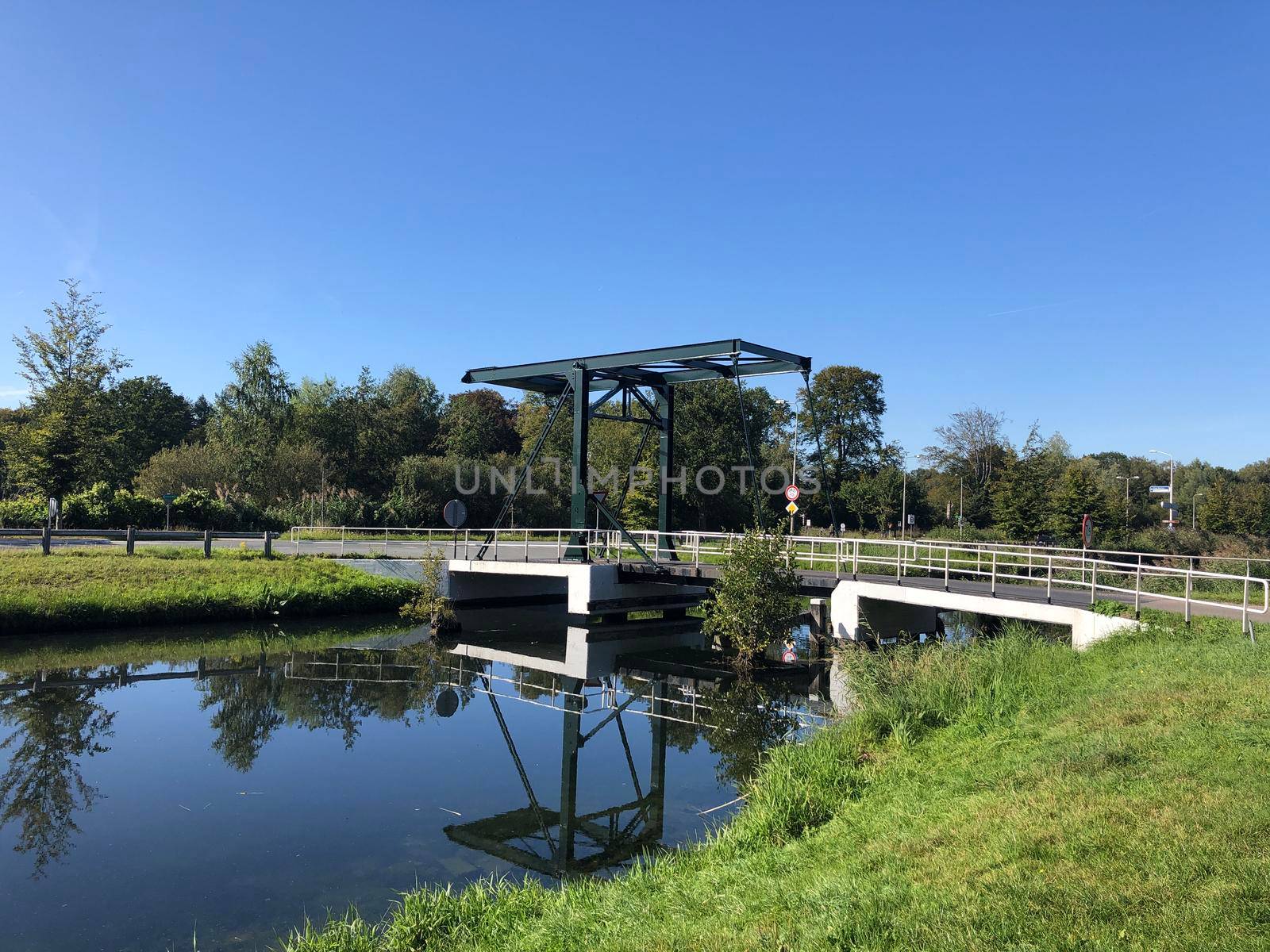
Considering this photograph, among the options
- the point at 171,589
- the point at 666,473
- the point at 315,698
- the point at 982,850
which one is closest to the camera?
the point at 982,850

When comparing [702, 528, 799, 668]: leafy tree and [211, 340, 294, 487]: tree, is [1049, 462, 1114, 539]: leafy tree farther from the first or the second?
[211, 340, 294, 487]: tree

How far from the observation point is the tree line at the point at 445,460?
115 feet

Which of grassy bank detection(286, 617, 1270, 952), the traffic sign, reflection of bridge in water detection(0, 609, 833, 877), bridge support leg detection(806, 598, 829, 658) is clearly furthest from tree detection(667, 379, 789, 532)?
grassy bank detection(286, 617, 1270, 952)

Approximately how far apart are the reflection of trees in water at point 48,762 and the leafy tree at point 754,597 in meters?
11.4

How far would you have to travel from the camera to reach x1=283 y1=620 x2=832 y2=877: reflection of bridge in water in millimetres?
8711

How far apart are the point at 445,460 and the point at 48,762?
40219 mm

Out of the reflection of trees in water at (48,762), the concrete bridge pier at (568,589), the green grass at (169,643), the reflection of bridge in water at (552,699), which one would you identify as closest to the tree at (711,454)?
the concrete bridge pier at (568,589)

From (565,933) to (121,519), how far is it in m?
35.3

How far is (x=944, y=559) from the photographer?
20.1m

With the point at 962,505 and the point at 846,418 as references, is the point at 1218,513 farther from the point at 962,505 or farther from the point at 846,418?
the point at 846,418

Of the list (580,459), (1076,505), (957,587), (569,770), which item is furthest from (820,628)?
(1076,505)

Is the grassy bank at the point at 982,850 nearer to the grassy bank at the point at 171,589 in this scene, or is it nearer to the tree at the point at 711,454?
the grassy bank at the point at 171,589

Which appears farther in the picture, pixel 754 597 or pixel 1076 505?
pixel 1076 505

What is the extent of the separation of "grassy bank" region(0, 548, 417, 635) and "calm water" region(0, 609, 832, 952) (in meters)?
1.49
